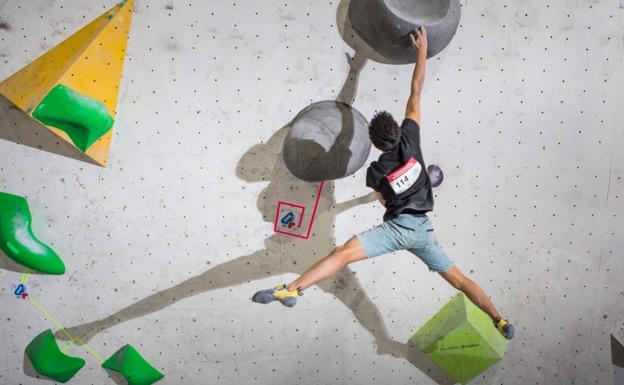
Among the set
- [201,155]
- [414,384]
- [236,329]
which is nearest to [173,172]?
[201,155]

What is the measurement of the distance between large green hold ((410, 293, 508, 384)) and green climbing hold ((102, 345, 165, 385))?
1.52m

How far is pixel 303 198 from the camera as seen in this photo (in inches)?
120

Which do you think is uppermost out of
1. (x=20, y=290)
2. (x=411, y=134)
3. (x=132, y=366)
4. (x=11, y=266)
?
(x=411, y=134)

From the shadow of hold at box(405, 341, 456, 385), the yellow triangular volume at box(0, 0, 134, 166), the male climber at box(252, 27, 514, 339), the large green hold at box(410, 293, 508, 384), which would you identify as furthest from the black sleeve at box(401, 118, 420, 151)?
the yellow triangular volume at box(0, 0, 134, 166)

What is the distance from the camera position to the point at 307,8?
292cm

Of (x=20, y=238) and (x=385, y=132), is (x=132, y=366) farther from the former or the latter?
(x=385, y=132)

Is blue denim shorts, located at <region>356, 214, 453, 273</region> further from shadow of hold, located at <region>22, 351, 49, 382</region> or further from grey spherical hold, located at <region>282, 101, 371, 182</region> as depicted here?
shadow of hold, located at <region>22, 351, 49, 382</region>

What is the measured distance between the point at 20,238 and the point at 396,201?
78.6 inches

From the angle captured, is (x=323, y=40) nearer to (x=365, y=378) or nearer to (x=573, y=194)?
(x=573, y=194)

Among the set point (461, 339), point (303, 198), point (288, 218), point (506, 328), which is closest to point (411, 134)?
point (303, 198)

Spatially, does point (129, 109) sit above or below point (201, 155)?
above

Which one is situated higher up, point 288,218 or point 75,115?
point 75,115

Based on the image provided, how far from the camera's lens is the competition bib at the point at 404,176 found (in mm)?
2432

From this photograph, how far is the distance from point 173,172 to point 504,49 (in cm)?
187
